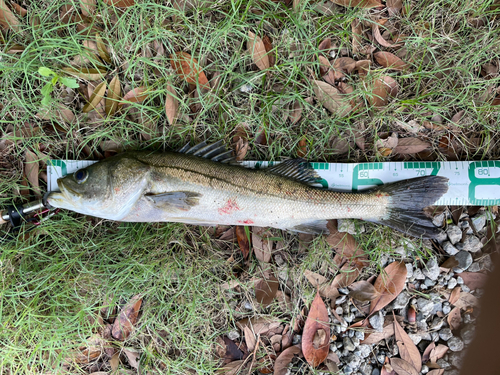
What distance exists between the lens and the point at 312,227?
2.97 metres

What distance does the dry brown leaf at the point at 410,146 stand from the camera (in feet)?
10.4

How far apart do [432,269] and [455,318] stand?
629 mm

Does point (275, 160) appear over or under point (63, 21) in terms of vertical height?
under

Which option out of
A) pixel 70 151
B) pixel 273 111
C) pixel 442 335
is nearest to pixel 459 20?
pixel 273 111

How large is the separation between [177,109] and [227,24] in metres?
1.01

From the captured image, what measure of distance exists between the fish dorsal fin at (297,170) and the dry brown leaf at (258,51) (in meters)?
1.07

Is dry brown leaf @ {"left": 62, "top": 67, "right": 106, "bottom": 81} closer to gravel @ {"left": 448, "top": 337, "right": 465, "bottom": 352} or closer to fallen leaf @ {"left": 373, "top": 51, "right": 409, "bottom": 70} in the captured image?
fallen leaf @ {"left": 373, "top": 51, "right": 409, "bottom": 70}

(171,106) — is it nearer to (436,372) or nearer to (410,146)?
(410,146)

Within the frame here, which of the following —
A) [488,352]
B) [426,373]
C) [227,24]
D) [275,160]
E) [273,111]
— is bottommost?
[426,373]

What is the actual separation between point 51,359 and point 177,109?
294 centimetres

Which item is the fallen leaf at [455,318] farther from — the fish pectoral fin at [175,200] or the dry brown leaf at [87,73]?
the dry brown leaf at [87,73]

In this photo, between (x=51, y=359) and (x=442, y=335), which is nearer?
(x=51, y=359)

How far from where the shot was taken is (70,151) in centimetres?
307

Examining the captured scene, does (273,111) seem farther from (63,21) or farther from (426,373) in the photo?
(426,373)
